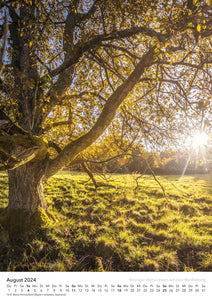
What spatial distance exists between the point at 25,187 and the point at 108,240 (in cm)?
279

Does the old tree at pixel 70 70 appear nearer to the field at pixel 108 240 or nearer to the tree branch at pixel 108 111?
the tree branch at pixel 108 111

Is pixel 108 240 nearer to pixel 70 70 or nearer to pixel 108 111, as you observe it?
pixel 108 111

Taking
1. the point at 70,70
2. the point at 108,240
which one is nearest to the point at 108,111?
the point at 70,70

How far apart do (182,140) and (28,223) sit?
17.7 feet

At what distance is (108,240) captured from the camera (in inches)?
166

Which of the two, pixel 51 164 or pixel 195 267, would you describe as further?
pixel 51 164

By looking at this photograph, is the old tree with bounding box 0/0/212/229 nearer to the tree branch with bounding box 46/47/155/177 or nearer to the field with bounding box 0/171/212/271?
the tree branch with bounding box 46/47/155/177

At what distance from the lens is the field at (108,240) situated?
336cm

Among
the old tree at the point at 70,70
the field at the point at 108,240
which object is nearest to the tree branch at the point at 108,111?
the old tree at the point at 70,70

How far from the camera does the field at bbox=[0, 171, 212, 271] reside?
3.36m

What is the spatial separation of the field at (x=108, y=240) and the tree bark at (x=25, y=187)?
27.2 inches

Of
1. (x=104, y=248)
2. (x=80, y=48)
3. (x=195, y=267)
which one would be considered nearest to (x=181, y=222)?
(x=195, y=267)
